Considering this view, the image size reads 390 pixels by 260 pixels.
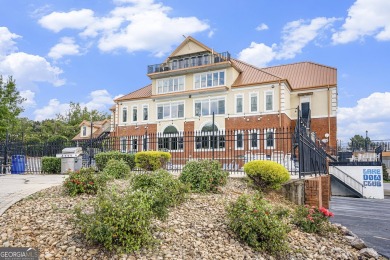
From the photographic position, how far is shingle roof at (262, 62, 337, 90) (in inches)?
1297

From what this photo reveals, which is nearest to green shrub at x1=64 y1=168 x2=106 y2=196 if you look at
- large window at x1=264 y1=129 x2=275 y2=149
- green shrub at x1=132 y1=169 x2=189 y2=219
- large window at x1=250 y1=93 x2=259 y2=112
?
green shrub at x1=132 y1=169 x2=189 y2=219

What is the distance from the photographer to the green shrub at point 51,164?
1628 cm

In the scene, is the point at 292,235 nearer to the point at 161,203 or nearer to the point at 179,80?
the point at 161,203

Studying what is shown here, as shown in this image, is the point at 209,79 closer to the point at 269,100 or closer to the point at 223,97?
the point at 223,97

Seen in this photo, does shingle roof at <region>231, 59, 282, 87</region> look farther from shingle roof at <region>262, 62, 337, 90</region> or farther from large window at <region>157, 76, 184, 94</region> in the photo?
large window at <region>157, 76, 184, 94</region>

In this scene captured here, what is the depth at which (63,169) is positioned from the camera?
15.7 m

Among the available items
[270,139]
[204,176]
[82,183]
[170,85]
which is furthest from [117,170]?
[170,85]

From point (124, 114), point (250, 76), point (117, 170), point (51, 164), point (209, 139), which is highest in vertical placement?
point (250, 76)

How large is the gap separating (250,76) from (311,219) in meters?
28.4

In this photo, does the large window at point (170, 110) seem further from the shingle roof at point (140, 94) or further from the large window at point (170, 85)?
the shingle roof at point (140, 94)

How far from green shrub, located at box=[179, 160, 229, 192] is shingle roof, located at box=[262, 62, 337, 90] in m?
26.6

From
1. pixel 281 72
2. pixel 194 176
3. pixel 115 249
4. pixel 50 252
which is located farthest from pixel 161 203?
pixel 281 72

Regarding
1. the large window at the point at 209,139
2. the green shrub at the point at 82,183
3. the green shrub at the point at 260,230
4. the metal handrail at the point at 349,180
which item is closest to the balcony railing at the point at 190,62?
the large window at the point at 209,139

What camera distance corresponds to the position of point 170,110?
36688mm
